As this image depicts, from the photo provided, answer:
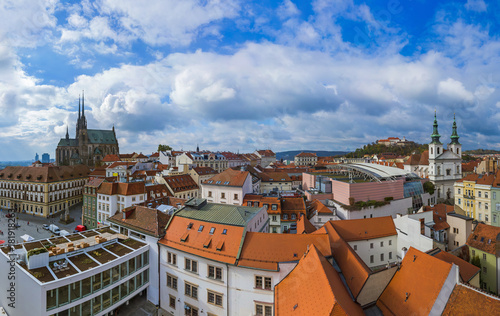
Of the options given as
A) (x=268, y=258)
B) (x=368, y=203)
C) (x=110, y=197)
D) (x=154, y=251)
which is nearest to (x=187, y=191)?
(x=110, y=197)

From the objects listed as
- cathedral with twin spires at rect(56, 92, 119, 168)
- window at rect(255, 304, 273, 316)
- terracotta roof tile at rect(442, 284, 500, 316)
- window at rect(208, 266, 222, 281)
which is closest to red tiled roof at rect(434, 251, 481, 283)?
terracotta roof tile at rect(442, 284, 500, 316)

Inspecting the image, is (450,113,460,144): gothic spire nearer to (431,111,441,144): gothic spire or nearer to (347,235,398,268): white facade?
(431,111,441,144): gothic spire

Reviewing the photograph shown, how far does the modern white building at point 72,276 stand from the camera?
17.7 m

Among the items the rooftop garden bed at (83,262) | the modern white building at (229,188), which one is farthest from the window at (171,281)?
the modern white building at (229,188)

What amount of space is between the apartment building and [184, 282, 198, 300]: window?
53627 mm

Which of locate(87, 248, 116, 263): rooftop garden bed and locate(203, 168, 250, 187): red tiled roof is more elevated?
locate(203, 168, 250, 187): red tiled roof

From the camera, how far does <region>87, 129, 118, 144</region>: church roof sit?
12262 cm

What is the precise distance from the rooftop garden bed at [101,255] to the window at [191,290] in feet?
22.2

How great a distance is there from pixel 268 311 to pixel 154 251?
12488mm

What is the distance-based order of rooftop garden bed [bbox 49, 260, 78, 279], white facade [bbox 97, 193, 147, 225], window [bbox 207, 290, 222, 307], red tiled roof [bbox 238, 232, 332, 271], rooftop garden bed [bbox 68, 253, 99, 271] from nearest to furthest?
1. rooftop garden bed [bbox 49, 260, 78, 279]
2. red tiled roof [bbox 238, 232, 332, 271]
3. rooftop garden bed [bbox 68, 253, 99, 271]
4. window [bbox 207, 290, 222, 307]
5. white facade [bbox 97, 193, 147, 225]

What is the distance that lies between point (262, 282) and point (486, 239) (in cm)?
2507

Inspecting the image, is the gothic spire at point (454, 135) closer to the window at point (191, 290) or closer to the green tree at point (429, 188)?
the green tree at point (429, 188)

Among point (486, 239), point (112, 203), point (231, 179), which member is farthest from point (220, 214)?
point (112, 203)

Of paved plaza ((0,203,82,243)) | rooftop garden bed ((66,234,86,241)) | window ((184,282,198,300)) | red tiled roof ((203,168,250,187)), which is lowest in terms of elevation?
paved plaza ((0,203,82,243))
